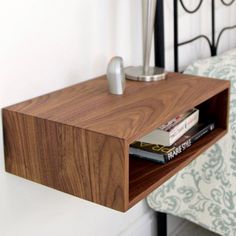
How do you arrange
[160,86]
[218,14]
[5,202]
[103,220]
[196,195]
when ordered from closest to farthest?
[5,202] < [160,86] < [103,220] < [196,195] < [218,14]

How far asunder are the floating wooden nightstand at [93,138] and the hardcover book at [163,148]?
0.7 inches

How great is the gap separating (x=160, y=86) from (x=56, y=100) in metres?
0.27

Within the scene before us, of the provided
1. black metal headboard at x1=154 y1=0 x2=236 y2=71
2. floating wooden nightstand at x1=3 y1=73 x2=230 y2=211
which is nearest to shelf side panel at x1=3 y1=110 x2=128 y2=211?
floating wooden nightstand at x1=3 y1=73 x2=230 y2=211

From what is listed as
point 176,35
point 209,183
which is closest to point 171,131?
point 209,183

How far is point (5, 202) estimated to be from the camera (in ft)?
3.46

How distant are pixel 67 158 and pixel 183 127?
1.23 ft

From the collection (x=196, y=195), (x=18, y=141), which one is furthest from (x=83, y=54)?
(x=196, y=195)

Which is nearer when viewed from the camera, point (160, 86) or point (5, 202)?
point (5, 202)

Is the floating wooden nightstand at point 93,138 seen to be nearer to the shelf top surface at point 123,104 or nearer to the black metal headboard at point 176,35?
the shelf top surface at point 123,104

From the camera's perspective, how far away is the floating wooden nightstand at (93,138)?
0.91 m

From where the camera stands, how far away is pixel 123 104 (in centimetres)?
105

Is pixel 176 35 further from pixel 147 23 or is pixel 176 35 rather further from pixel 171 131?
pixel 171 131

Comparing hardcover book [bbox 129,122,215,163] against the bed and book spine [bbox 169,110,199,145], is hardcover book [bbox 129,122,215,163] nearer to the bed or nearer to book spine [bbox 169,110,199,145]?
book spine [bbox 169,110,199,145]

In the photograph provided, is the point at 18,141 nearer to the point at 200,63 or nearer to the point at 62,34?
the point at 62,34
